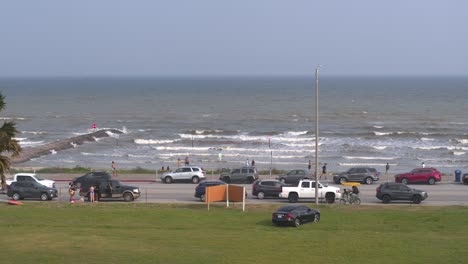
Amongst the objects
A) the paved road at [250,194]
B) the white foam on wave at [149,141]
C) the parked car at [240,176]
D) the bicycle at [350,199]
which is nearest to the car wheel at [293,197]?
the paved road at [250,194]

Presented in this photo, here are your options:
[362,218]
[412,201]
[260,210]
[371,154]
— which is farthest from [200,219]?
[371,154]

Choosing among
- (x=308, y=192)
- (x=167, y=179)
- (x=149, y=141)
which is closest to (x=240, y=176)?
(x=167, y=179)

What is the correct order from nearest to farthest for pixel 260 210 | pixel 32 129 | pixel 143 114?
pixel 260 210 → pixel 32 129 → pixel 143 114

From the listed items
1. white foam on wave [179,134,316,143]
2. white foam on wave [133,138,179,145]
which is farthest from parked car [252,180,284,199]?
A: white foam on wave [133,138,179,145]

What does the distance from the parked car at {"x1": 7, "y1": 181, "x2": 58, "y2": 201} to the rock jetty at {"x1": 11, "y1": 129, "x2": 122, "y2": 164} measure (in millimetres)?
26781

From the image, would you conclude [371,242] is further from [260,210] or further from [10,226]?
[10,226]

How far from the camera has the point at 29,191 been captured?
39531mm

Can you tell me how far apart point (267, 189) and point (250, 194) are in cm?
229

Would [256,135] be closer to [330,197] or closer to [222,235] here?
[330,197]

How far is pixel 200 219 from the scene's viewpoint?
31.8m

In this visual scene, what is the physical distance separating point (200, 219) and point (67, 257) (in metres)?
9.41

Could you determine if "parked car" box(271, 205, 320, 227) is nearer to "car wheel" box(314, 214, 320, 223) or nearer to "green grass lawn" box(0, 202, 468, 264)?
"car wheel" box(314, 214, 320, 223)

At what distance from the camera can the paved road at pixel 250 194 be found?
39.4 m

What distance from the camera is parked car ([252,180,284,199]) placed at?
131ft
